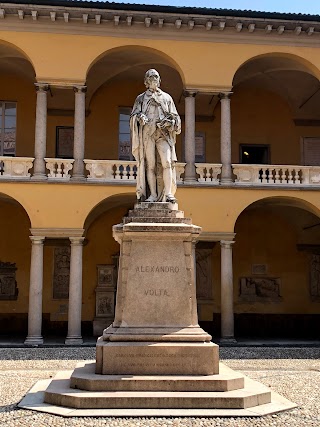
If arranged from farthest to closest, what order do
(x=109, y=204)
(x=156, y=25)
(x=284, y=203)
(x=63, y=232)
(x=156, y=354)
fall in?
(x=109, y=204)
(x=284, y=203)
(x=156, y=25)
(x=63, y=232)
(x=156, y=354)

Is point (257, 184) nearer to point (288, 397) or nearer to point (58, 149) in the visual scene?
point (58, 149)

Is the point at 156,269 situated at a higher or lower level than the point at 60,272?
lower

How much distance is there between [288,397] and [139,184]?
10.7 feet

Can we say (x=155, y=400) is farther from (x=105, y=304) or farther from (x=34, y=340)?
(x=105, y=304)

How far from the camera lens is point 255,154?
64.9ft

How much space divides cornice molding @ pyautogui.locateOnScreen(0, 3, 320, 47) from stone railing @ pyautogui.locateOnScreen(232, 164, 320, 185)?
348cm

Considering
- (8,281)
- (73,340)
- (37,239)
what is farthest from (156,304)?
(8,281)

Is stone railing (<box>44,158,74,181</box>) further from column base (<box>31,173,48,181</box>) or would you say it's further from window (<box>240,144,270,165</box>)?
window (<box>240,144,270,165</box>)

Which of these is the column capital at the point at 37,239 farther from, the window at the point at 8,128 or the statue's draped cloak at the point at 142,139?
the statue's draped cloak at the point at 142,139

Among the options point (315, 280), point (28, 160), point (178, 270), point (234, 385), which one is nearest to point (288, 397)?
point (234, 385)

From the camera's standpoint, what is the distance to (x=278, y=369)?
408 inches

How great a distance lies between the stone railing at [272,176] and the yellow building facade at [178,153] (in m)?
0.04

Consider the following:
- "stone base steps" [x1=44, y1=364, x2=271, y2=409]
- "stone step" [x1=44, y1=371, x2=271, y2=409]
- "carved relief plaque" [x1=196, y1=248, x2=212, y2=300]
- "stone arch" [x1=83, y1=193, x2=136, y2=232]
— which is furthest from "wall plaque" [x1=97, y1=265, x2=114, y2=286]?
"stone step" [x1=44, y1=371, x2=271, y2=409]

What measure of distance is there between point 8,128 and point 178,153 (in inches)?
215
